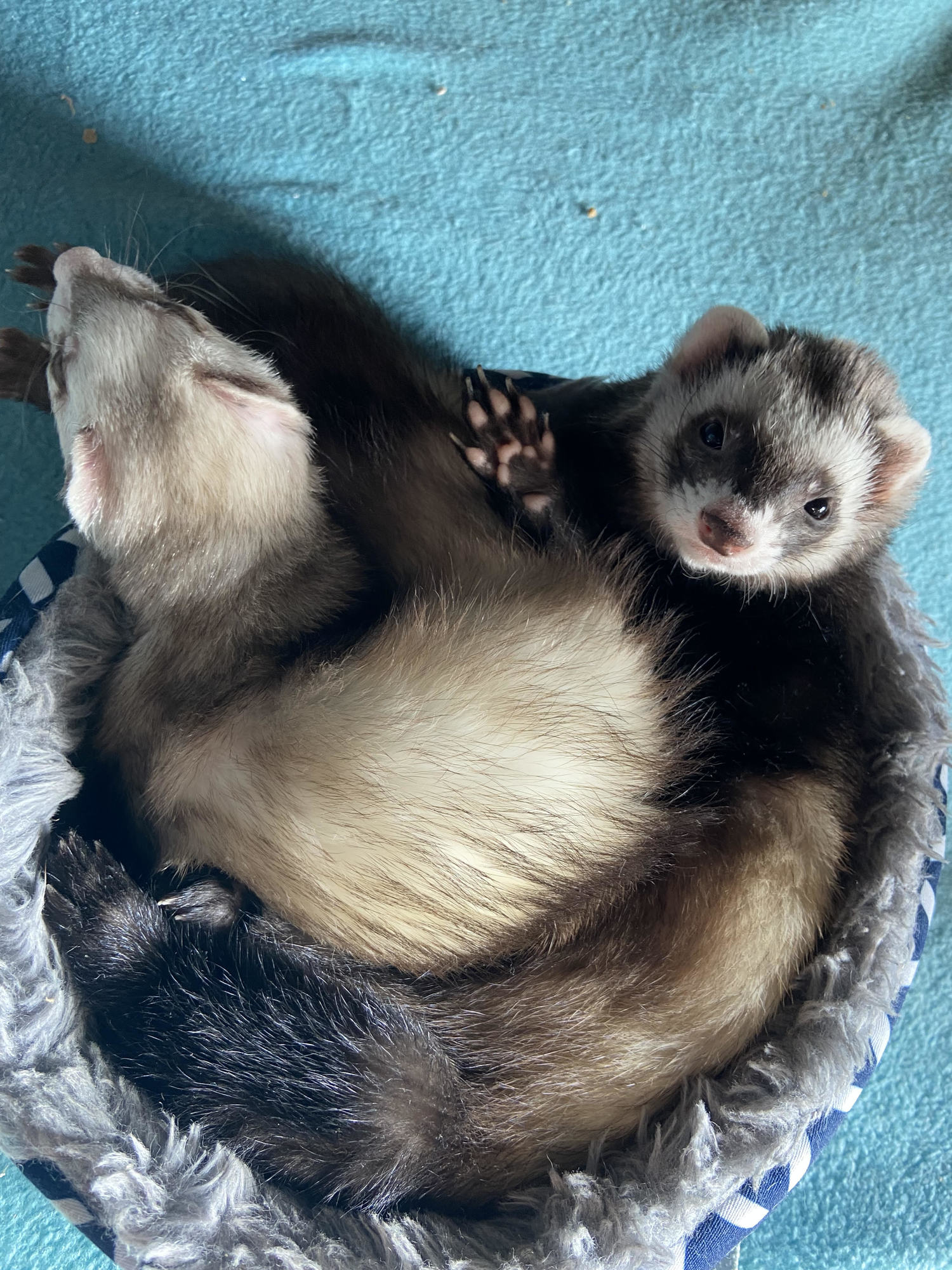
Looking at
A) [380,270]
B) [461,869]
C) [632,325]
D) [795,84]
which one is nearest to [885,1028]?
[461,869]

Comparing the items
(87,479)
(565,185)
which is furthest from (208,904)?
(565,185)

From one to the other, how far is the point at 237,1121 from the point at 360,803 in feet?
0.92

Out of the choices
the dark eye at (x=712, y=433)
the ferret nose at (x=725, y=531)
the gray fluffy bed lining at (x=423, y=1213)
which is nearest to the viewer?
the gray fluffy bed lining at (x=423, y=1213)

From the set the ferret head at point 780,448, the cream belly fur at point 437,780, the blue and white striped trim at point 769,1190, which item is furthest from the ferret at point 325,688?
the blue and white striped trim at point 769,1190

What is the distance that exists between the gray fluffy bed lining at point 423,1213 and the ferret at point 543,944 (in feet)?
0.10

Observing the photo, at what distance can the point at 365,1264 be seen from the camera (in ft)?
2.53

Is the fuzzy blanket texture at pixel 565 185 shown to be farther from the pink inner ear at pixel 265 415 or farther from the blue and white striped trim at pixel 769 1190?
the blue and white striped trim at pixel 769 1190

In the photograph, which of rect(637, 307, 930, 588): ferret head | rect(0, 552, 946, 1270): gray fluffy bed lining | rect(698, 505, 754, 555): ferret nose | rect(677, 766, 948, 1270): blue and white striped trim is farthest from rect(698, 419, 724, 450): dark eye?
rect(677, 766, 948, 1270): blue and white striped trim

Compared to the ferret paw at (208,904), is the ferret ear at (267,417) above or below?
above

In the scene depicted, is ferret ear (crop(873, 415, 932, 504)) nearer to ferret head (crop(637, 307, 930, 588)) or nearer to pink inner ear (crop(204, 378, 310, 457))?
ferret head (crop(637, 307, 930, 588))

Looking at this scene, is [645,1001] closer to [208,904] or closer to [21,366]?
[208,904]

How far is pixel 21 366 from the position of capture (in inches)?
40.3

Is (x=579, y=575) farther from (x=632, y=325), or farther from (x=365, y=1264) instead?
(x=365, y=1264)

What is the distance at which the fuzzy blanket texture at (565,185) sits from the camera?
3.55 feet
